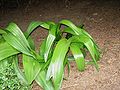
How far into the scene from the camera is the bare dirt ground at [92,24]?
116 inches

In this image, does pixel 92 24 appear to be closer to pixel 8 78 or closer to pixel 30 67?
pixel 30 67

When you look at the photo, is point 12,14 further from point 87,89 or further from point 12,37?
point 87,89

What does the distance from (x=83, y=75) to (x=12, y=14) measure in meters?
2.18

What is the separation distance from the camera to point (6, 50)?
2.90 meters

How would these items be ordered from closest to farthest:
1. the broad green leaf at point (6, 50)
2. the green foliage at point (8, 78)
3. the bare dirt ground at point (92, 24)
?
1. the green foliage at point (8, 78)
2. the broad green leaf at point (6, 50)
3. the bare dirt ground at point (92, 24)

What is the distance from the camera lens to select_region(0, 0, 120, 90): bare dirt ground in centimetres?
295

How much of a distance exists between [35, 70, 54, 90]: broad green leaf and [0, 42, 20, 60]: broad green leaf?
370 millimetres

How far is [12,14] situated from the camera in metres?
4.74

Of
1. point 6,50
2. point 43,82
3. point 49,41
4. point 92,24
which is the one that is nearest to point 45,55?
point 49,41

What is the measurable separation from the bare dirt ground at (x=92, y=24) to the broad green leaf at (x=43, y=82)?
0.23 metres

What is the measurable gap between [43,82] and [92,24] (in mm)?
1688

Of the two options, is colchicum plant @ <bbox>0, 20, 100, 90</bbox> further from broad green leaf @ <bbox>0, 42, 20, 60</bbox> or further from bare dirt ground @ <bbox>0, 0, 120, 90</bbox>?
bare dirt ground @ <bbox>0, 0, 120, 90</bbox>

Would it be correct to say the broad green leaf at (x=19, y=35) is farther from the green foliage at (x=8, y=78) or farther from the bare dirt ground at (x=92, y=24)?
the bare dirt ground at (x=92, y=24)

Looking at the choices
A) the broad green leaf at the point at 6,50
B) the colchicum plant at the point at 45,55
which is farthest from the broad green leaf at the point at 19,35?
the broad green leaf at the point at 6,50
